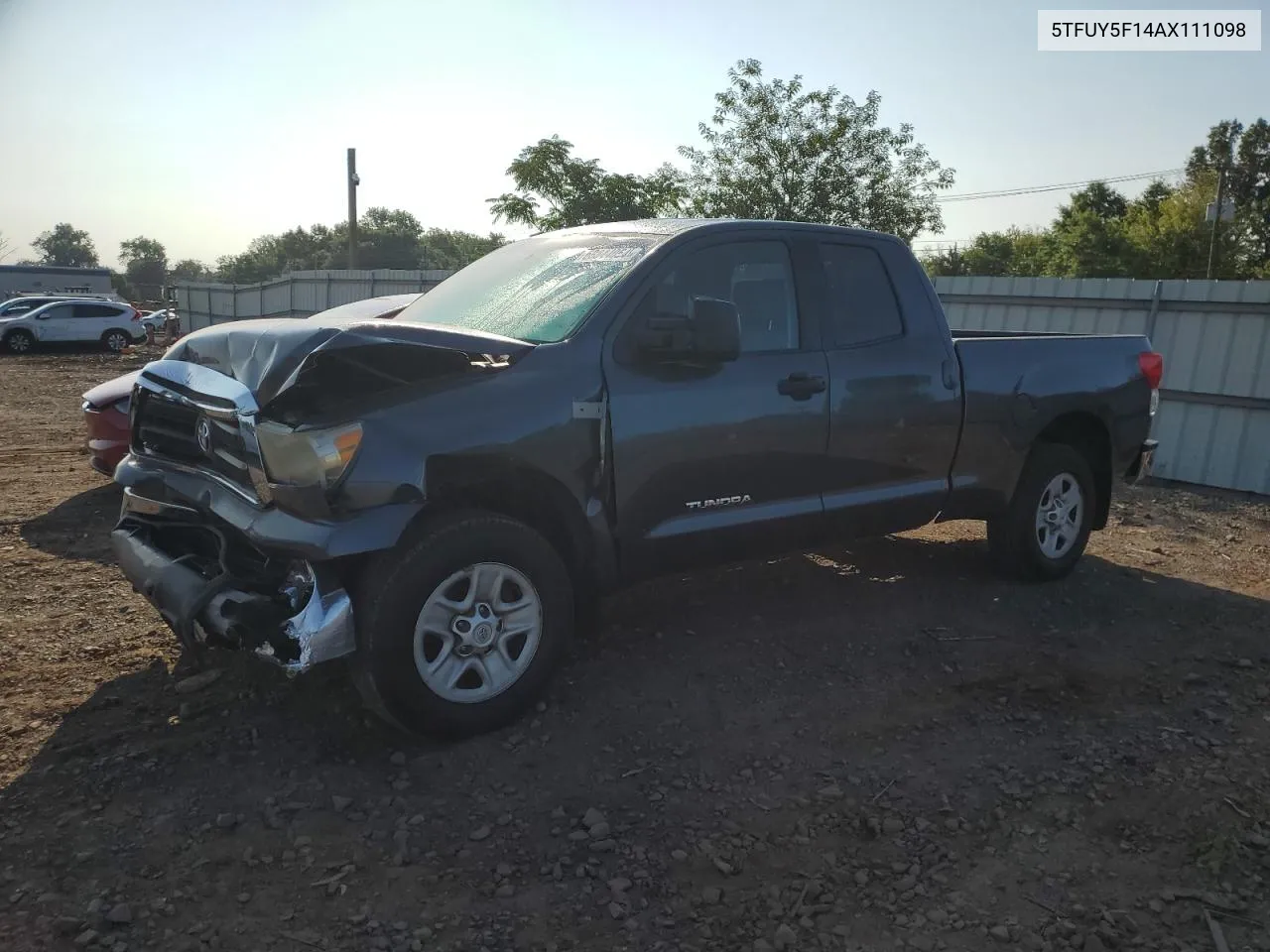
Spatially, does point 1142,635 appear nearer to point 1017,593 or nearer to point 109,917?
point 1017,593

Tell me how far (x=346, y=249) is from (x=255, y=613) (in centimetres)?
7531

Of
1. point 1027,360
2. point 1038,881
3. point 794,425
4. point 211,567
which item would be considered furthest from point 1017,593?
point 211,567

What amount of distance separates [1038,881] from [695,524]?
1.82 m

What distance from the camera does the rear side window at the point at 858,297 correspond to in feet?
15.6

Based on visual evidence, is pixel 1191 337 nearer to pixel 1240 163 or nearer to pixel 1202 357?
pixel 1202 357

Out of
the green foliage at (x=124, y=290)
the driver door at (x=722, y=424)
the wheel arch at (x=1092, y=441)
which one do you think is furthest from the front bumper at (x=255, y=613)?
the green foliage at (x=124, y=290)

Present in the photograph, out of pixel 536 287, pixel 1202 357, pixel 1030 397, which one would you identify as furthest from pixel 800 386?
pixel 1202 357

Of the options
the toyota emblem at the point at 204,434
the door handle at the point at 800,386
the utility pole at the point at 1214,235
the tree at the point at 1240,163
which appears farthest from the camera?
the tree at the point at 1240,163

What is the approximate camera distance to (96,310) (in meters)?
28.0

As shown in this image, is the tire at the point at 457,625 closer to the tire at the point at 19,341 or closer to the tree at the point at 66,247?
the tire at the point at 19,341

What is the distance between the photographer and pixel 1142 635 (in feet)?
17.1

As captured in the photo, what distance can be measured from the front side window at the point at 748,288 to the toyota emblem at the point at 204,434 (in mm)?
1797

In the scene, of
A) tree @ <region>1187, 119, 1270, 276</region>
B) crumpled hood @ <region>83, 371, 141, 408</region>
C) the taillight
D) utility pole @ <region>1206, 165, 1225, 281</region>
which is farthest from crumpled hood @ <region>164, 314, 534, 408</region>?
tree @ <region>1187, 119, 1270, 276</region>

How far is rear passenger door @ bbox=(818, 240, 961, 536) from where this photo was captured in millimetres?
4676
